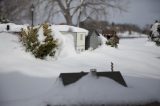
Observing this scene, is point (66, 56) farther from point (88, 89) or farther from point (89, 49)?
point (88, 89)

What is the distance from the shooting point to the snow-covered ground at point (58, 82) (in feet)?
34.0

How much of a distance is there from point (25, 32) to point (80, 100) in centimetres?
2057

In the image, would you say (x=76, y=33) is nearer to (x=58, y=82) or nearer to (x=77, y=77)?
(x=77, y=77)

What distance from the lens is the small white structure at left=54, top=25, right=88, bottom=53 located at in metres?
37.3

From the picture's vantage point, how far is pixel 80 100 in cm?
1012

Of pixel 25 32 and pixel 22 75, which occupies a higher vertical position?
pixel 25 32

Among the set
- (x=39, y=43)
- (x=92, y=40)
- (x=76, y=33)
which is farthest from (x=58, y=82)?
(x=92, y=40)

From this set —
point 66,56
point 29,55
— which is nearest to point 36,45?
point 29,55

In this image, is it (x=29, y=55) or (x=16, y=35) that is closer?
(x=29, y=55)

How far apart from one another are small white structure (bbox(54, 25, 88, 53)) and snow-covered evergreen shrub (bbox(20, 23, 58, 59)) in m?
7.15

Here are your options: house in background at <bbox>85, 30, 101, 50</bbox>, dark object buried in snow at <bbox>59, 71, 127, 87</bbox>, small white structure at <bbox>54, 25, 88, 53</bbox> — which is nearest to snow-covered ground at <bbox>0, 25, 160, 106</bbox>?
dark object buried in snow at <bbox>59, 71, 127, 87</bbox>

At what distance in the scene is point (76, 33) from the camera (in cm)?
3881

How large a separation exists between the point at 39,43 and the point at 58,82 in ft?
55.6

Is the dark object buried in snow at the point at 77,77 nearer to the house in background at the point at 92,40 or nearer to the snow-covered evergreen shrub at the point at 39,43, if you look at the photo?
the snow-covered evergreen shrub at the point at 39,43
